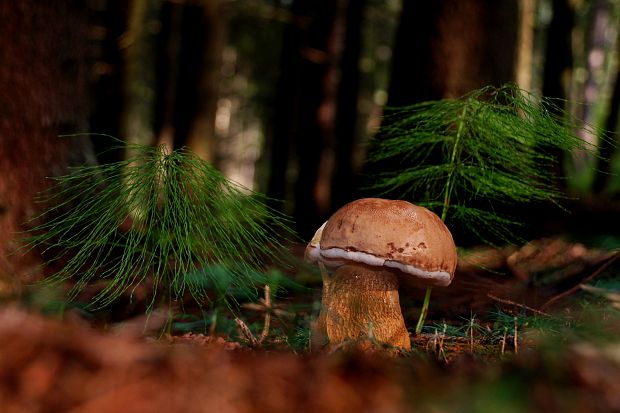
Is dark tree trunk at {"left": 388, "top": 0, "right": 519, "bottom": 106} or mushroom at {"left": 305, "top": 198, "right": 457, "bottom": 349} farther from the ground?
dark tree trunk at {"left": 388, "top": 0, "right": 519, "bottom": 106}

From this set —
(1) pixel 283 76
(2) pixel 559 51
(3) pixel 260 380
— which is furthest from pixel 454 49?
(1) pixel 283 76

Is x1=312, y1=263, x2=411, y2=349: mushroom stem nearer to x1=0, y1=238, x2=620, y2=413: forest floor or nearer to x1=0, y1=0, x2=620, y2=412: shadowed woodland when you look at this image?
x1=0, y1=0, x2=620, y2=412: shadowed woodland

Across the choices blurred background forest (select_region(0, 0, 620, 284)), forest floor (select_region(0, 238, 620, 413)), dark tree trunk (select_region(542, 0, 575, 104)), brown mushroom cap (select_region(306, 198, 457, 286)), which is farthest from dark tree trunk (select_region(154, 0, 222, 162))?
forest floor (select_region(0, 238, 620, 413))

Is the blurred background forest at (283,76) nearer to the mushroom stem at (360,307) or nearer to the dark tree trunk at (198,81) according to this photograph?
the dark tree trunk at (198,81)

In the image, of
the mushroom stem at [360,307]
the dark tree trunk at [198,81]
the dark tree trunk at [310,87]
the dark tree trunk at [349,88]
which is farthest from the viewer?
the dark tree trunk at [349,88]

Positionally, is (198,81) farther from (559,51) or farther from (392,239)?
(392,239)

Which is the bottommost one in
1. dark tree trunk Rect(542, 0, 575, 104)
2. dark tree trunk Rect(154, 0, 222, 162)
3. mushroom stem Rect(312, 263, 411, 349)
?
mushroom stem Rect(312, 263, 411, 349)

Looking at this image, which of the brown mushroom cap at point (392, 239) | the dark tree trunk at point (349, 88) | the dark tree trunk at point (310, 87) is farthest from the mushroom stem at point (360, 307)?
the dark tree trunk at point (349, 88)
